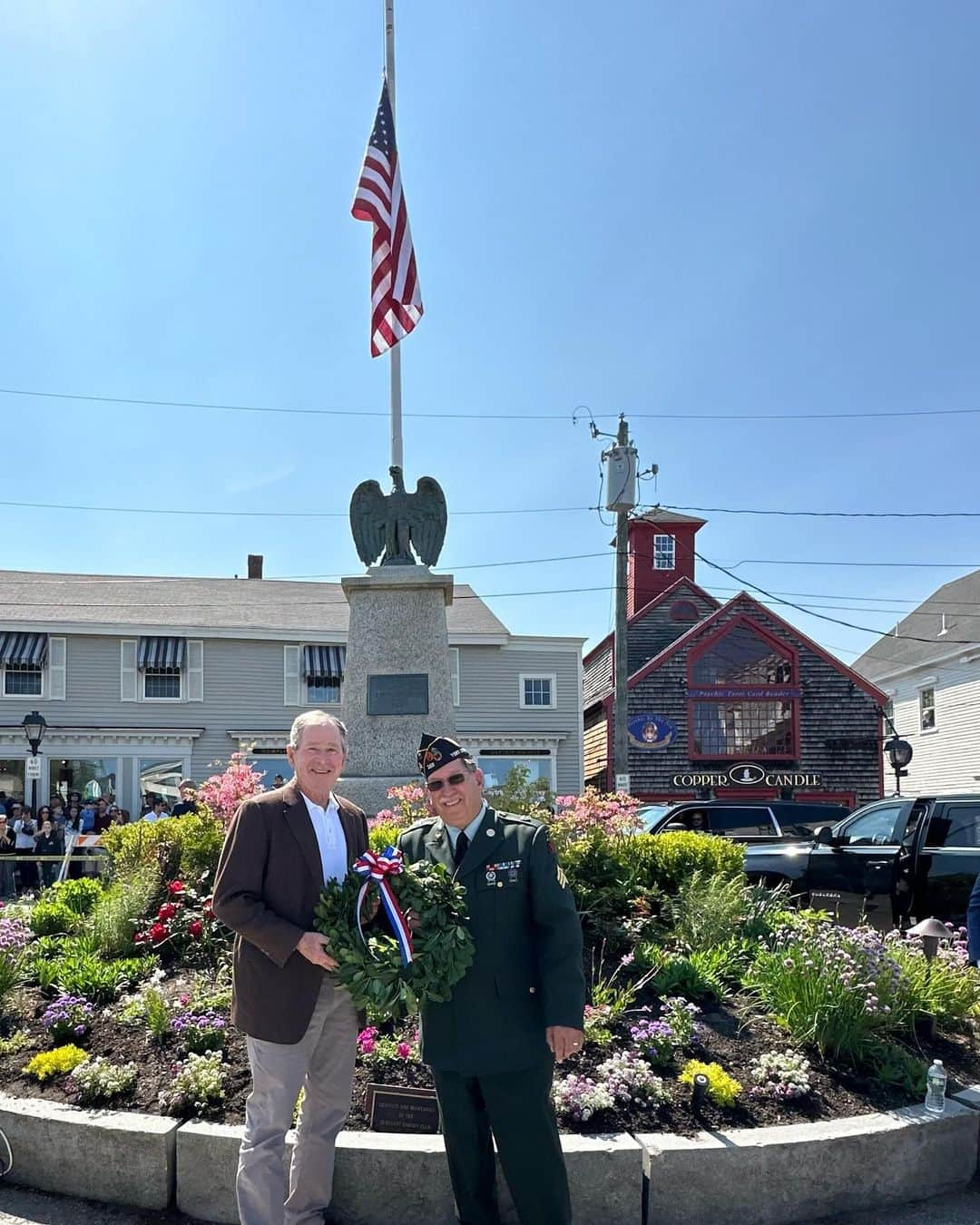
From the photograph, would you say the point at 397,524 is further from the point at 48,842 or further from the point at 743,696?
the point at 743,696

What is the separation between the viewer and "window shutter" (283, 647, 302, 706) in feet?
91.7

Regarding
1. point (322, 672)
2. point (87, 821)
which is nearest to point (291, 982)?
point (87, 821)

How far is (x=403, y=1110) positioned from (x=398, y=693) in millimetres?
5827

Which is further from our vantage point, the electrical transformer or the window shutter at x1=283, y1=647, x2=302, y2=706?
the window shutter at x1=283, y1=647, x2=302, y2=706

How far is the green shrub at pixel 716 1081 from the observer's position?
4188 millimetres

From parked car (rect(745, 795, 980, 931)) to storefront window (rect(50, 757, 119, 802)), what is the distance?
791 inches

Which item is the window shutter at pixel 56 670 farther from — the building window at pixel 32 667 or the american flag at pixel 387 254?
the american flag at pixel 387 254

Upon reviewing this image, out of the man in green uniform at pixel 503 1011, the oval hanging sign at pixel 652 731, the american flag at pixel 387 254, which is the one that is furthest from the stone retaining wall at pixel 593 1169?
the oval hanging sign at pixel 652 731

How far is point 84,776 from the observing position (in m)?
25.9

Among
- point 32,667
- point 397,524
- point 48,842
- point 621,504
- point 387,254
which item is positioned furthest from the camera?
point 32,667

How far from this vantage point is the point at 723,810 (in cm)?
1541

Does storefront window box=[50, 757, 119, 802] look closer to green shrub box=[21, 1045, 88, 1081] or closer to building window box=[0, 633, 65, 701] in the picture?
building window box=[0, 633, 65, 701]

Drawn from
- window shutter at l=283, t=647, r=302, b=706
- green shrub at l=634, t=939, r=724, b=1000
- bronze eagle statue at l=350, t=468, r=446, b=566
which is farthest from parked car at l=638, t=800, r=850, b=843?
window shutter at l=283, t=647, r=302, b=706

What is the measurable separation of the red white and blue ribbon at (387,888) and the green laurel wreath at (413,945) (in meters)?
0.02
